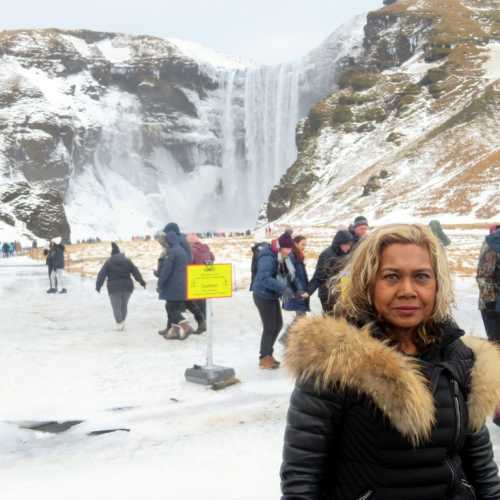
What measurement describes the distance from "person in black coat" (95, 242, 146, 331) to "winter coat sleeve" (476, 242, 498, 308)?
741cm

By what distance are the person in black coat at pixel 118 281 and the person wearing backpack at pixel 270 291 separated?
4.26 meters

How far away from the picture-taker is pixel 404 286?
218 centimetres

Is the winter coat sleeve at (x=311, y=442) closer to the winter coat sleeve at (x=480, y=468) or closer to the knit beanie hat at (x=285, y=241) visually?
the winter coat sleeve at (x=480, y=468)

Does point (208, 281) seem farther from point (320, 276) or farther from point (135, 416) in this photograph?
point (135, 416)

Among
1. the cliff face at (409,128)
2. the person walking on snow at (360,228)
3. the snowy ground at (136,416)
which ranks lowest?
the snowy ground at (136,416)

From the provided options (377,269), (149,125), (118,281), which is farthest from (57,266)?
(149,125)

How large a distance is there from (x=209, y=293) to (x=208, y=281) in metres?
0.16

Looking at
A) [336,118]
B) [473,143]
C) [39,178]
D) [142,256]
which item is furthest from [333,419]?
[39,178]

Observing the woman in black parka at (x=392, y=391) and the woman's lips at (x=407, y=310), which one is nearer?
the woman in black parka at (x=392, y=391)

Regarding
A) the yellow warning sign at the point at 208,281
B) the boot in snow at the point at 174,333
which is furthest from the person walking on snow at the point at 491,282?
the boot in snow at the point at 174,333

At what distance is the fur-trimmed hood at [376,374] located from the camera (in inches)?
79.0

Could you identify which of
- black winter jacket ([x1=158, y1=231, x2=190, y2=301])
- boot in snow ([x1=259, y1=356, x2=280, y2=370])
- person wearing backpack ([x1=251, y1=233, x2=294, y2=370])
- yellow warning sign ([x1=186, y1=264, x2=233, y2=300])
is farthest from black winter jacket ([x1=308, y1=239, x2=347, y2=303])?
black winter jacket ([x1=158, y1=231, x2=190, y2=301])

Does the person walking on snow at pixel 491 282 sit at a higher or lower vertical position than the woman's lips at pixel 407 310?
lower

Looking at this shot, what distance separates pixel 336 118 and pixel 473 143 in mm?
23363
